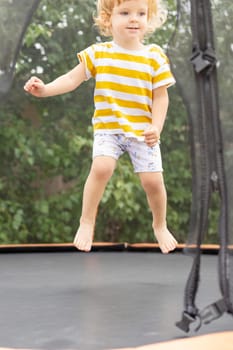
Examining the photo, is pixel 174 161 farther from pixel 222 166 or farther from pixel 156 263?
pixel 222 166

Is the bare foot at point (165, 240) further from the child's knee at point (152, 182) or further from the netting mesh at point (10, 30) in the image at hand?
the netting mesh at point (10, 30)

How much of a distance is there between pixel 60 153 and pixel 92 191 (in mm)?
1980

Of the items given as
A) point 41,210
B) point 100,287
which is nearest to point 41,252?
point 41,210

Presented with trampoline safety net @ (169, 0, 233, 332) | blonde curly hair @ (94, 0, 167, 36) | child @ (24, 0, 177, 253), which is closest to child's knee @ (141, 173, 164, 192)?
child @ (24, 0, 177, 253)

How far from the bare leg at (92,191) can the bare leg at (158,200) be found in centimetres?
9

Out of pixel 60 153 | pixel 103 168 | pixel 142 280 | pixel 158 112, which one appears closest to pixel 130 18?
pixel 158 112

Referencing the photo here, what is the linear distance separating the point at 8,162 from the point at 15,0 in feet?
5.10

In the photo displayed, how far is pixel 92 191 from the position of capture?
Answer: 1.78 metres

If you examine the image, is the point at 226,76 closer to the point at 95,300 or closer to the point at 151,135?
the point at 151,135

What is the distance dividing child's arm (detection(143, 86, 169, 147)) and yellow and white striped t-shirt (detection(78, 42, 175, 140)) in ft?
0.05

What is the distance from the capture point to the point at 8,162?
12.5 ft

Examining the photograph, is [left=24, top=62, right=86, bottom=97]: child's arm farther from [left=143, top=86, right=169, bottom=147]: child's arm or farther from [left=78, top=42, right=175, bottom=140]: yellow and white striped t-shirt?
[left=143, top=86, right=169, bottom=147]: child's arm

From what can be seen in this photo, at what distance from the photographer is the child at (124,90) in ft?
5.64

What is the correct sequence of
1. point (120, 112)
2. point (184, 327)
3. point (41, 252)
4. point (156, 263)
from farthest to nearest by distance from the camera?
point (41, 252) < point (156, 263) < point (120, 112) < point (184, 327)
